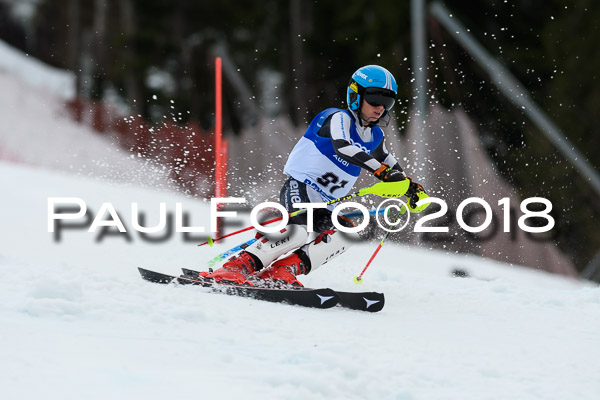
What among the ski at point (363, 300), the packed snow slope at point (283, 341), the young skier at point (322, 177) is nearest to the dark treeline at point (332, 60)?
the packed snow slope at point (283, 341)

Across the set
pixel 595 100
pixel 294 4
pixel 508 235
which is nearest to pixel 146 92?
pixel 294 4

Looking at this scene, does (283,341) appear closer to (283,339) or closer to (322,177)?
(283,339)

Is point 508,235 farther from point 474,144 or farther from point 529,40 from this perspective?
point 529,40

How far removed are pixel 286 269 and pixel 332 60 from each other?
19.8m

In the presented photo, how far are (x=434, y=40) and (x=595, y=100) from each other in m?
6.08

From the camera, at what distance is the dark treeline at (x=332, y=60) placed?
1020cm

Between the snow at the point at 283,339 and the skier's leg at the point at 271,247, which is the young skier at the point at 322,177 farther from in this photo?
the snow at the point at 283,339

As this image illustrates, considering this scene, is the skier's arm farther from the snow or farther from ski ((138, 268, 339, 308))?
the snow

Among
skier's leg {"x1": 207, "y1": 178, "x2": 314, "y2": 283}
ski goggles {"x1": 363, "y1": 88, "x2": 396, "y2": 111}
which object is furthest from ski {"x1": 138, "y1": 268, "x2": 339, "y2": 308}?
ski goggles {"x1": 363, "y1": 88, "x2": 396, "y2": 111}

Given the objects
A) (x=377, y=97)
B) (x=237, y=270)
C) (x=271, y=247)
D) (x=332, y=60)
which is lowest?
(x=237, y=270)

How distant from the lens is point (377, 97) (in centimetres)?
493

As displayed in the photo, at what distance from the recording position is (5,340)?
2990mm

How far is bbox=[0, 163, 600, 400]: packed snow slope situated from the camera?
2.86m

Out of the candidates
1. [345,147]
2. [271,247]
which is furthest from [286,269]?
[345,147]
